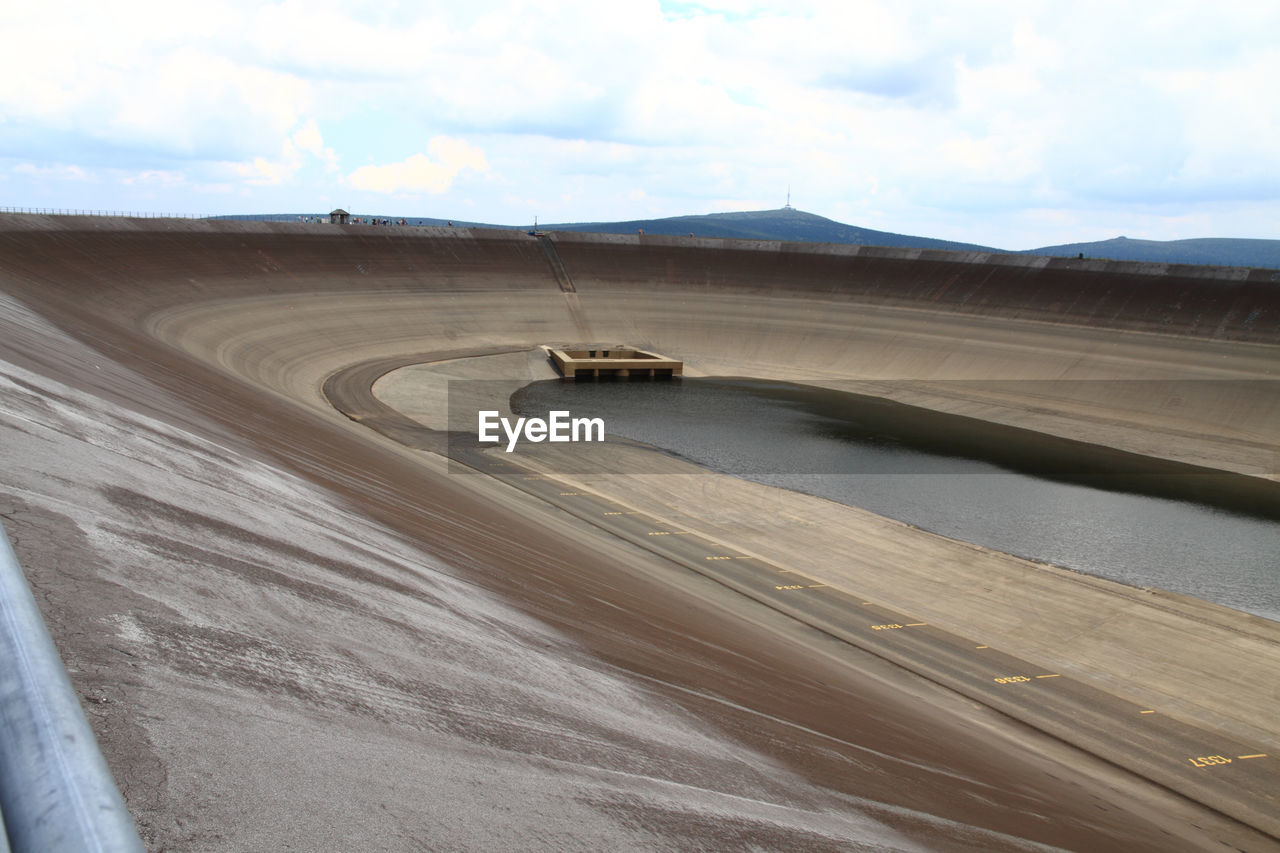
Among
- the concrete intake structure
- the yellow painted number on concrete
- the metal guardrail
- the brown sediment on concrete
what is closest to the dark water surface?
the concrete intake structure

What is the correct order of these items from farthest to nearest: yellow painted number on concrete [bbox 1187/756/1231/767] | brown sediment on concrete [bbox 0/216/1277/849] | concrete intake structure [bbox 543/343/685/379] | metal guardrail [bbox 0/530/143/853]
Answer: concrete intake structure [bbox 543/343/685/379]
yellow painted number on concrete [bbox 1187/756/1231/767]
brown sediment on concrete [bbox 0/216/1277/849]
metal guardrail [bbox 0/530/143/853]

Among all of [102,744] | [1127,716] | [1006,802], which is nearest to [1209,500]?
[1127,716]

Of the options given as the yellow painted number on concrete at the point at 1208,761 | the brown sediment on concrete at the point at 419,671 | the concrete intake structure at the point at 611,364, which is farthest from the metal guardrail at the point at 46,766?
the concrete intake structure at the point at 611,364

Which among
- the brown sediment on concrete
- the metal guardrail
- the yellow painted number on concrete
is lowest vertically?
the yellow painted number on concrete

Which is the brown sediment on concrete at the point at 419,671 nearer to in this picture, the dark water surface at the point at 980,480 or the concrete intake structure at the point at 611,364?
the dark water surface at the point at 980,480

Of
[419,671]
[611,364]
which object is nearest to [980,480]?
[611,364]

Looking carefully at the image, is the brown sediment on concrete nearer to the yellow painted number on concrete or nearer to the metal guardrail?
the metal guardrail
